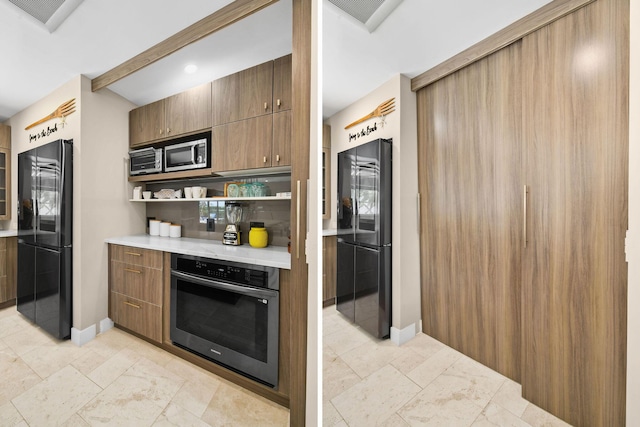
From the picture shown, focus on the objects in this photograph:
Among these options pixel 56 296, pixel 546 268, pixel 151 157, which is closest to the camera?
pixel 546 268

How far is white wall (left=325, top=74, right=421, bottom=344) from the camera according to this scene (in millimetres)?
488

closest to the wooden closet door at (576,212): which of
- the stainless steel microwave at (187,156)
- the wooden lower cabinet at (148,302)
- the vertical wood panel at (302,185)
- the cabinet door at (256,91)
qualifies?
the vertical wood panel at (302,185)

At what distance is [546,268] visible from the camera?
464mm

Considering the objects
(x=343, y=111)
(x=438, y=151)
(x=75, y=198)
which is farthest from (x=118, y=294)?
(x=438, y=151)

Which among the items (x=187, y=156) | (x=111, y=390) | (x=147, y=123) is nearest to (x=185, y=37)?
(x=187, y=156)

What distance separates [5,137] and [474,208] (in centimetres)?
211

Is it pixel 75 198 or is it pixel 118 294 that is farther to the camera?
pixel 118 294

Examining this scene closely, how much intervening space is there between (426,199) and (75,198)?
230 cm

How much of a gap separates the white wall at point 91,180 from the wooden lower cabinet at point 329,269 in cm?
202

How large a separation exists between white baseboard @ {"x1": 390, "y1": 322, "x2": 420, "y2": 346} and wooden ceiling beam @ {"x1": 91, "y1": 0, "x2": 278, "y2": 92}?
1.35m

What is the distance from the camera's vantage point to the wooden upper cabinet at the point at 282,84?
1.40 m

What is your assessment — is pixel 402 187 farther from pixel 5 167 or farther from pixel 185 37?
pixel 5 167

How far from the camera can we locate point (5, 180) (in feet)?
4.35

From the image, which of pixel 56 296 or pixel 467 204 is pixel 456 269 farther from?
pixel 56 296
